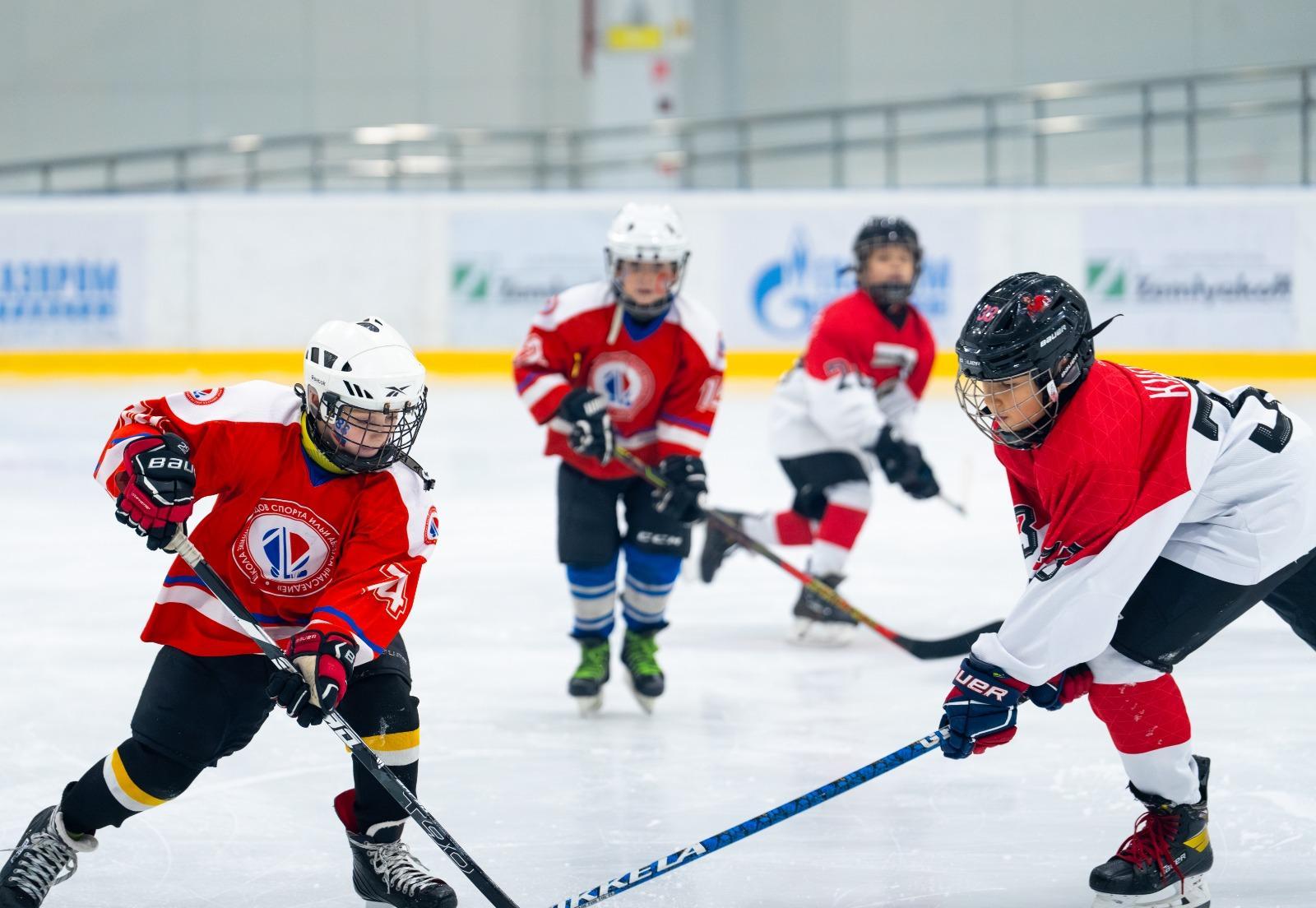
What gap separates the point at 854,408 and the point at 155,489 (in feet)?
7.44

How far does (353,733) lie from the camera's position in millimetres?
2045

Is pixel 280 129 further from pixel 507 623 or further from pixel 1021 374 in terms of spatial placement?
pixel 1021 374

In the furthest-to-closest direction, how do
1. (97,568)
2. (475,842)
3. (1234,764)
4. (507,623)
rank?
(97,568)
(507,623)
(1234,764)
(475,842)

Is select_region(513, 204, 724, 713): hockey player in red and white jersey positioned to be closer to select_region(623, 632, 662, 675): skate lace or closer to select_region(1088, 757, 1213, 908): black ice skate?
select_region(623, 632, 662, 675): skate lace

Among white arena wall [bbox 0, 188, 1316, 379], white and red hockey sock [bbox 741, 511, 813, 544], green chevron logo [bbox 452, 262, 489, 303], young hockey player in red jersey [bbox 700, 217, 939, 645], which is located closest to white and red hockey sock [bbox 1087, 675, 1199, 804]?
young hockey player in red jersey [bbox 700, 217, 939, 645]

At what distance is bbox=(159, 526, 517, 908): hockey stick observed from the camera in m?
2.05

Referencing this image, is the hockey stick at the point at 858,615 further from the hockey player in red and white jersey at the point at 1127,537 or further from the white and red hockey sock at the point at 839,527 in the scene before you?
the hockey player in red and white jersey at the point at 1127,537

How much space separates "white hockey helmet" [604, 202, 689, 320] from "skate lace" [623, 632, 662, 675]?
27.1 inches

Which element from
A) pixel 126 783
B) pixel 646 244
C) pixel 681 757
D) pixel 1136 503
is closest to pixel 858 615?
pixel 681 757

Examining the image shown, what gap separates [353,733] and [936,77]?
34.0 ft

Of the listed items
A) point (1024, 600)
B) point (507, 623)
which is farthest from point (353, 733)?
point (507, 623)

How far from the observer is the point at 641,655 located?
10.9ft

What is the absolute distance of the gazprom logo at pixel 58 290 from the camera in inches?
346

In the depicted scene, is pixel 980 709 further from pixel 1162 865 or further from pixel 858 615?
pixel 858 615
